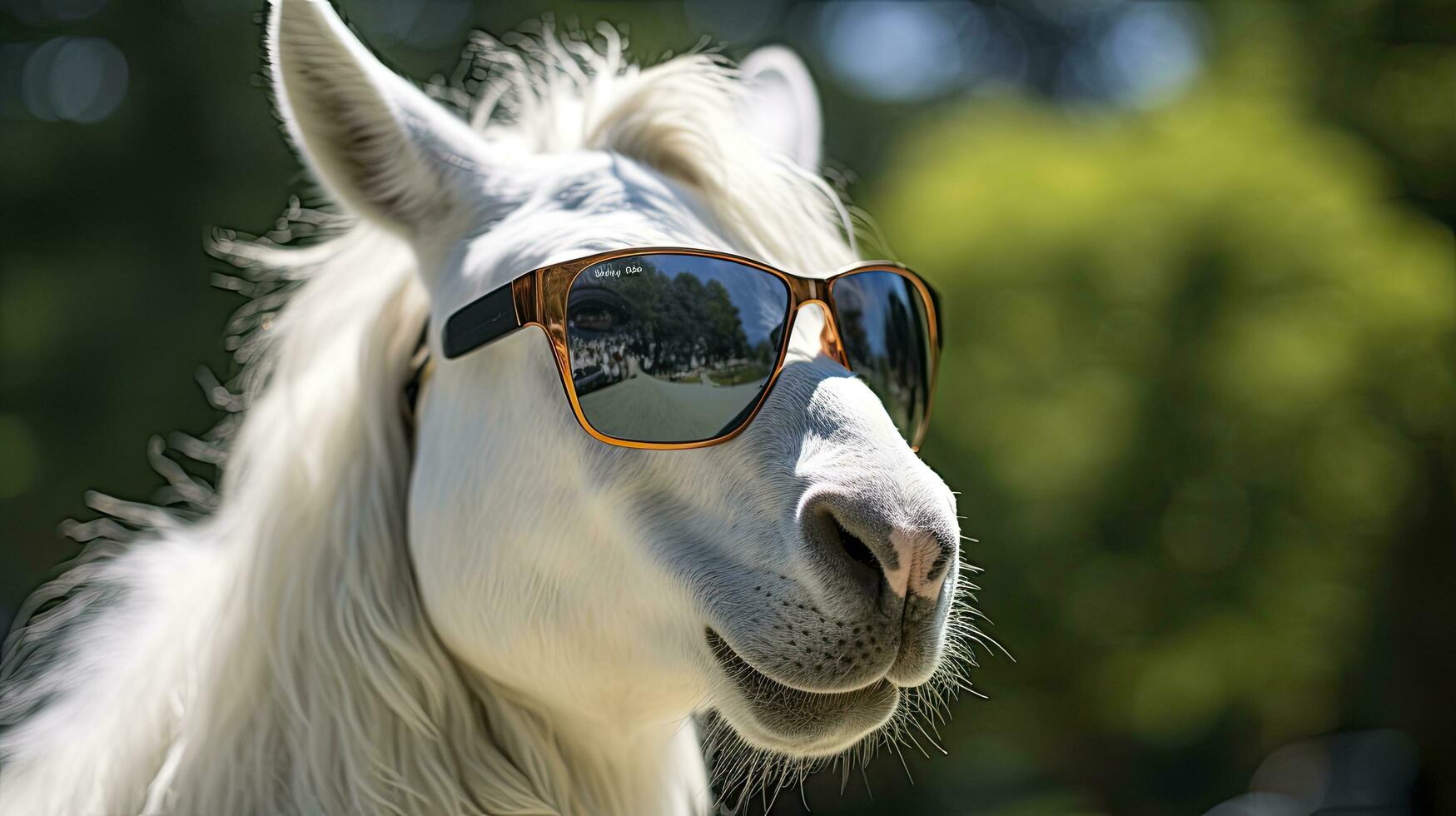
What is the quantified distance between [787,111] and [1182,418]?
2.97 meters

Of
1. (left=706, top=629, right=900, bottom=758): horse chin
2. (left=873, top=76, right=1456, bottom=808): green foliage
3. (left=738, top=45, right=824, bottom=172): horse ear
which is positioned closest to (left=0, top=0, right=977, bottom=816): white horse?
(left=706, top=629, right=900, bottom=758): horse chin

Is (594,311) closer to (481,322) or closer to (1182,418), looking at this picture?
(481,322)

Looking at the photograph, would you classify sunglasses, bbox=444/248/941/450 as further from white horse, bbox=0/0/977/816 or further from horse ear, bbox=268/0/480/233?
horse ear, bbox=268/0/480/233

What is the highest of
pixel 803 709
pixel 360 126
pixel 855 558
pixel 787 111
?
pixel 360 126

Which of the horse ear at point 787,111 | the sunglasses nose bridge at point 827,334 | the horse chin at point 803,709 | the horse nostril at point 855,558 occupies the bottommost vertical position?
the horse chin at point 803,709

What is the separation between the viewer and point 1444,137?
4289 millimetres

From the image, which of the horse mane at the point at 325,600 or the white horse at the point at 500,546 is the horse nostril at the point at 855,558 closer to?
the white horse at the point at 500,546

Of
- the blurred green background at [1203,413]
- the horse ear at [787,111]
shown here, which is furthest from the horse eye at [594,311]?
the blurred green background at [1203,413]

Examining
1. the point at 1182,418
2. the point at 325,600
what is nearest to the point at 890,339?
the point at 325,600

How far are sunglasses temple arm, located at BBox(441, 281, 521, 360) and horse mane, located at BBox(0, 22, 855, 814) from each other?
0.49 feet

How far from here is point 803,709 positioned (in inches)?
34.3

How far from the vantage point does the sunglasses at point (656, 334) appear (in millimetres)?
907

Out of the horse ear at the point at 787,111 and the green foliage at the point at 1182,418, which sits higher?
the horse ear at the point at 787,111

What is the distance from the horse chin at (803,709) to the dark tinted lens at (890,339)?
0.33 m
